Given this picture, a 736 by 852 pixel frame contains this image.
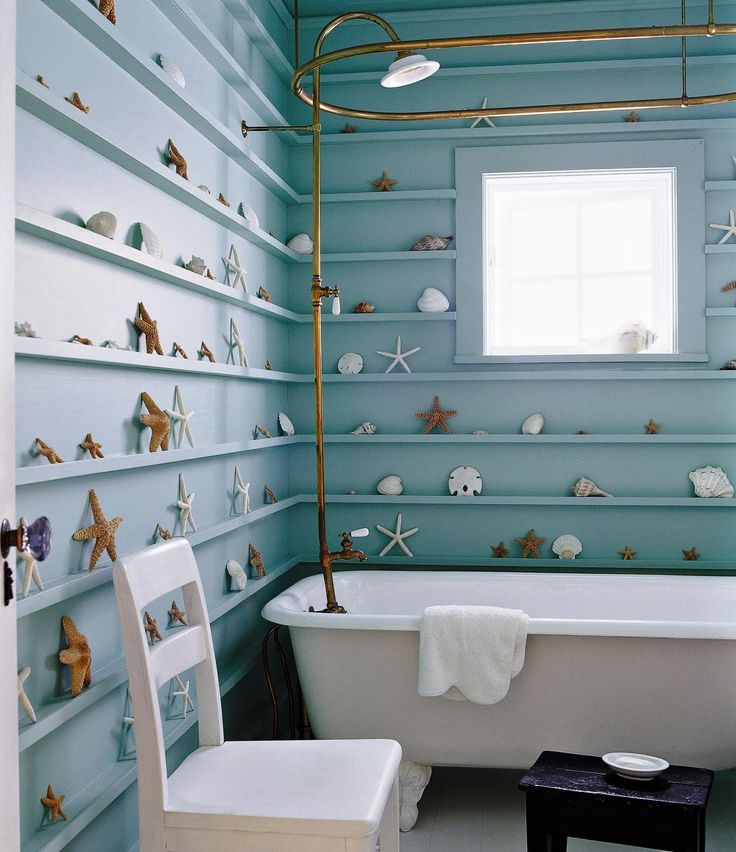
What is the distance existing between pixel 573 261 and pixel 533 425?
779mm

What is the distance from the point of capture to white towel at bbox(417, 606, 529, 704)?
266 cm

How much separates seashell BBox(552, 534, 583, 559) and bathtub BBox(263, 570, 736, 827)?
90cm

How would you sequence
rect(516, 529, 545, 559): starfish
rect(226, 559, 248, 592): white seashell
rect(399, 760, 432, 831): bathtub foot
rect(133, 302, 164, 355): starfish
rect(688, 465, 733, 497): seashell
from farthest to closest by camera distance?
rect(516, 529, 545, 559): starfish
rect(688, 465, 733, 497): seashell
rect(226, 559, 248, 592): white seashell
rect(399, 760, 432, 831): bathtub foot
rect(133, 302, 164, 355): starfish

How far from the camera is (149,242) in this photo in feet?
7.30

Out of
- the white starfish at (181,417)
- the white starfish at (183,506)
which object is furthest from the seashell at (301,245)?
the white starfish at (183,506)

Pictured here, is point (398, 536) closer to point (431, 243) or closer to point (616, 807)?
point (431, 243)

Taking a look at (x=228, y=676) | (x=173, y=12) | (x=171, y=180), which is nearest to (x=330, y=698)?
(x=228, y=676)

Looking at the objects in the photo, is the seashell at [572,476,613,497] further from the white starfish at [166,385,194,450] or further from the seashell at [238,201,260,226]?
the white starfish at [166,385,194,450]

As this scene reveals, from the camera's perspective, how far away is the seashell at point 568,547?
365 centimetres

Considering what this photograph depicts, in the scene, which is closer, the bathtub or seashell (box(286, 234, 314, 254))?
the bathtub

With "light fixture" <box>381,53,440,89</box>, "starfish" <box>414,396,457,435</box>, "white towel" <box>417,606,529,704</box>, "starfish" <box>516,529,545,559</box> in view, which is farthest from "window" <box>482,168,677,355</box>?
"white towel" <box>417,606,529,704</box>

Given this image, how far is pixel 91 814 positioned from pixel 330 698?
1082 mm

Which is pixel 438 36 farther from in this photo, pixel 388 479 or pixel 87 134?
pixel 87 134

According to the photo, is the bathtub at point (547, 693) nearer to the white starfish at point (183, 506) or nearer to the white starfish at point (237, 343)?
the white starfish at point (183, 506)
